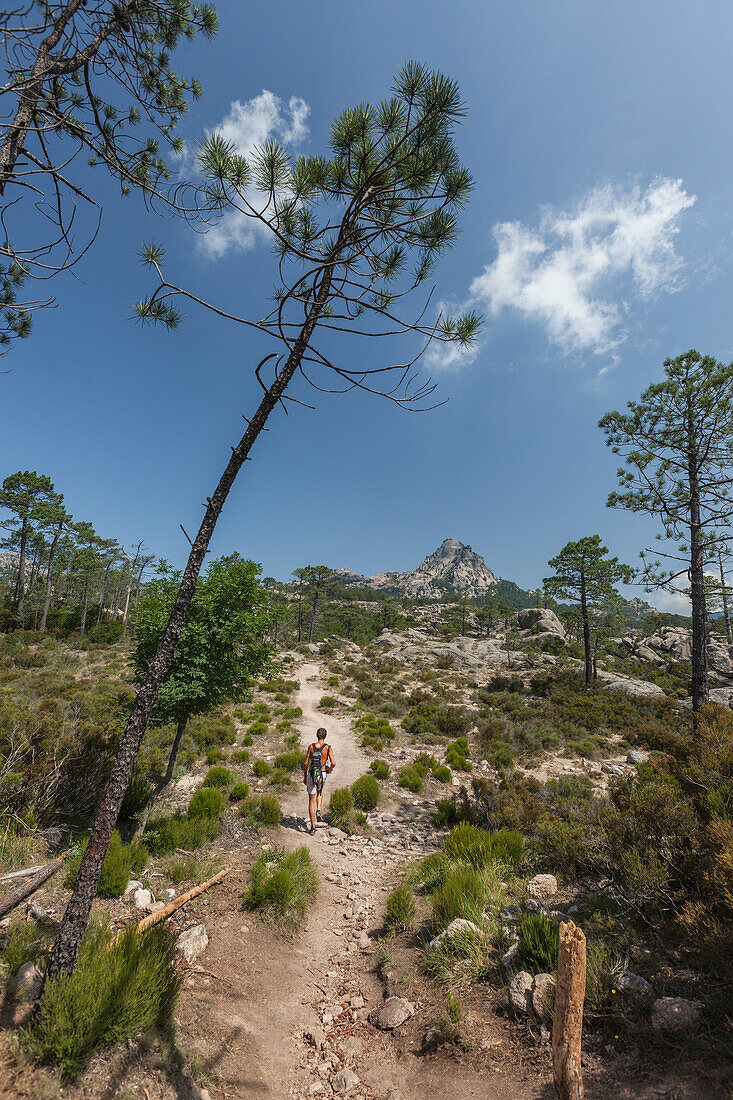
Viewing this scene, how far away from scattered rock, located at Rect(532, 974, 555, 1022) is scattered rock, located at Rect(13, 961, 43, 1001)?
13.0ft

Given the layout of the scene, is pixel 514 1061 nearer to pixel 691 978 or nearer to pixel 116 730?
pixel 691 978

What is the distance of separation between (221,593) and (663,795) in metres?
7.09

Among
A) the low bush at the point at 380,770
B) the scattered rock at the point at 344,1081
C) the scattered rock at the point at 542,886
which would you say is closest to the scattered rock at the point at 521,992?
the scattered rock at the point at 344,1081

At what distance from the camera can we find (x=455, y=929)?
14.3 ft

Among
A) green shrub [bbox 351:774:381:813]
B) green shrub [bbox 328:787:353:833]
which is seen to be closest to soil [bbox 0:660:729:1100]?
green shrub [bbox 328:787:353:833]

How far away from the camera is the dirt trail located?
10.4 feet

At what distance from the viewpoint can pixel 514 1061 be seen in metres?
3.07

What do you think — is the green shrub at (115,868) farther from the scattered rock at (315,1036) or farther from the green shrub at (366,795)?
the green shrub at (366,795)

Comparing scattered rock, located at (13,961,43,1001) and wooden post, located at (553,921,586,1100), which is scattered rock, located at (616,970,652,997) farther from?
scattered rock, located at (13,961,43,1001)

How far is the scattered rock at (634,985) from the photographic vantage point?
3176 millimetres

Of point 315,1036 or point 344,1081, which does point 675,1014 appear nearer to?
point 344,1081

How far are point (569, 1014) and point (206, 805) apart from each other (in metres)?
6.44

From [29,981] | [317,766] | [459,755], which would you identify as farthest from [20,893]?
[459,755]

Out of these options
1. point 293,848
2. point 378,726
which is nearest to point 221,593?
point 293,848
